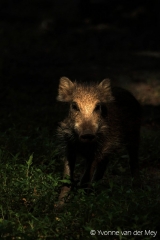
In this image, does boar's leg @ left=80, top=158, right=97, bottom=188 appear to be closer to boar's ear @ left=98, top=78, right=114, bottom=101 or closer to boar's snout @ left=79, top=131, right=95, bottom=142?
boar's snout @ left=79, top=131, right=95, bottom=142

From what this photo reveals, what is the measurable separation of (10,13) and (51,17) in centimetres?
213

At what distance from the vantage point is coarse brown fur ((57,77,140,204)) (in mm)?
5980

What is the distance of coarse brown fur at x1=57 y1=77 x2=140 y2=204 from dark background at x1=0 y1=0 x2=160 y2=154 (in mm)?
1315

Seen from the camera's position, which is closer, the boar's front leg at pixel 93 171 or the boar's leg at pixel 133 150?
the boar's front leg at pixel 93 171

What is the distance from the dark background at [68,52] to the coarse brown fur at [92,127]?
1315 millimetres

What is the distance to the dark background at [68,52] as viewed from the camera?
10.2 metres

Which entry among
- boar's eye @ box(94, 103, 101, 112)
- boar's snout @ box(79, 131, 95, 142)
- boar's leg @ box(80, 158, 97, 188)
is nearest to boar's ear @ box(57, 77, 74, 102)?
boar's eye @ box(94, 103, 101, 112)

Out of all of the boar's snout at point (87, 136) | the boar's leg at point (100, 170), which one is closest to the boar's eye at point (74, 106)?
the boar's snout at point (87, 136)

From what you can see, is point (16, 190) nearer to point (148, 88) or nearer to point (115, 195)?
point (115, 195)

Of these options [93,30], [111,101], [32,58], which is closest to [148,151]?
[111,101]

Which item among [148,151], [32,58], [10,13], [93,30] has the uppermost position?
[10,13]

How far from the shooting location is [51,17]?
21797mm

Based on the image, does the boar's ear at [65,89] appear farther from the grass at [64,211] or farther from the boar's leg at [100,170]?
the grass at [64,211]

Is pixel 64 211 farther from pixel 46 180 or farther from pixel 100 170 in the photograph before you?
pixel 100 170
